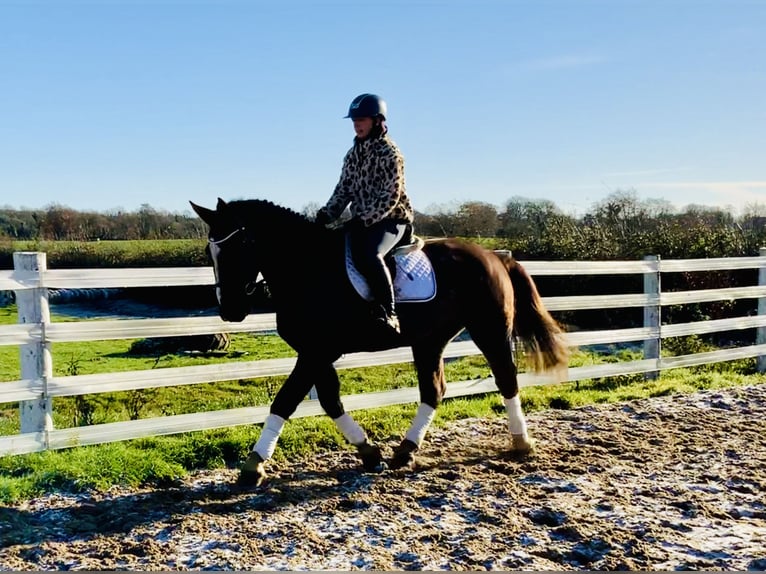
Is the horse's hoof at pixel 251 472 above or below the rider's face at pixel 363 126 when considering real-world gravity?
below

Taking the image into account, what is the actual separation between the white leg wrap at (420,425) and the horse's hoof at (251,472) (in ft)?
3.77

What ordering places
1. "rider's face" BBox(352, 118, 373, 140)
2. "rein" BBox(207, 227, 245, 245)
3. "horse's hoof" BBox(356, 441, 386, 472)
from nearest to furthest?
"rein" BBox(207, 227, 245, 245) → "rider's face" BBox(352, 118, 373, 140) → "horse's hoof" BBox(356, 441, 386, 472)

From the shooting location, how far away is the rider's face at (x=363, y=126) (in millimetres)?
5004

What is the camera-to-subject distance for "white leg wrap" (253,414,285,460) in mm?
4820

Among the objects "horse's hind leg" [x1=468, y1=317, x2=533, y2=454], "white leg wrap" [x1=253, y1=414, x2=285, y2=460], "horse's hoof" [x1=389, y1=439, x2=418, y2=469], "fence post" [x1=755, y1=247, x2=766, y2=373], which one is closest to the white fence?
"white leg wrap" [x1=253, y1=414, x2=285, y2=460]

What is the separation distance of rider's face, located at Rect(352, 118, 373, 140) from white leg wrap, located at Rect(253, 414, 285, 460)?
7.10 feet

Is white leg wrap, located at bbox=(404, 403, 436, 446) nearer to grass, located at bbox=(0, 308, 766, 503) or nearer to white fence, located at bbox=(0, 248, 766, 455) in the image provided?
grass, located at bbox=(0, 308, 766, 503)

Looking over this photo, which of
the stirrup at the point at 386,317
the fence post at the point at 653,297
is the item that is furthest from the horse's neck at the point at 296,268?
the fence post at the point at 653,297

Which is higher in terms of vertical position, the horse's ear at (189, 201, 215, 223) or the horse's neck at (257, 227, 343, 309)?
the horse's ear at (189, 201, 215, 223)

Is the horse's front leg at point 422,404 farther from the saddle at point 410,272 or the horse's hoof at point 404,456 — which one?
the saddle at point 410,272

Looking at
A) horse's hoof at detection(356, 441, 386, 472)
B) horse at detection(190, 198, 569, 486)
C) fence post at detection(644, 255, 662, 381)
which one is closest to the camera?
horse at detection(190, 198, 569, 486)

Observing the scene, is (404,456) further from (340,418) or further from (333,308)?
(333,308)

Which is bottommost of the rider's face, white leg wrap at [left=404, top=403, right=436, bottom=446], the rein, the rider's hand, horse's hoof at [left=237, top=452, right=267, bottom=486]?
horse's hoof at [left=237, top=452, right=267, bottom=486]

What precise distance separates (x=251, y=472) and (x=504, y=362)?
7.20ft
